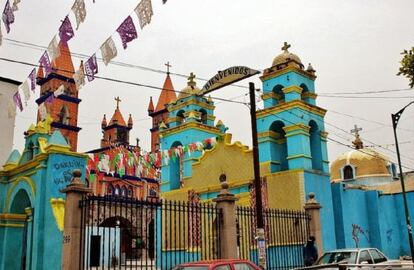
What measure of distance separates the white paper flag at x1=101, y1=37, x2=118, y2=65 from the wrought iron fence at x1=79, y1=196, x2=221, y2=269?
3630mm

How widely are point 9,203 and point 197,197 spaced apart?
11072 mm

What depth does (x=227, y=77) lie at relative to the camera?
13719mm

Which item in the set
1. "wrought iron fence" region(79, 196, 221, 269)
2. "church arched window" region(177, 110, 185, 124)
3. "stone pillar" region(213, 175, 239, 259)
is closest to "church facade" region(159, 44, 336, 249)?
"church arched window" region(177, 110, 185, 124)

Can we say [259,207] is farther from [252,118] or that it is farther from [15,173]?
[15,173]

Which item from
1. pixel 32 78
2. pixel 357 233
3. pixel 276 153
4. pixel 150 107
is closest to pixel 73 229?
pixel 32 78

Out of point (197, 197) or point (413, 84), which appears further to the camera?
point (197, 197)

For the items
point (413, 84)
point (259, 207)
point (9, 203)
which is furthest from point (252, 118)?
point (9, 203)

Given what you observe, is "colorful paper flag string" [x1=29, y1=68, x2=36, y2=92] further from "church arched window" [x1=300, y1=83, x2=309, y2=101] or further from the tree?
"church arched window" [x1=300, y1=83, x2=309, y2=101]

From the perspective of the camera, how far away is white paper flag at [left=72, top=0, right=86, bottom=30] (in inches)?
407

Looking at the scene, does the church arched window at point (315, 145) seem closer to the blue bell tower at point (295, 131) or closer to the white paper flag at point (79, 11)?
the blue bell tower at point (295, 131)

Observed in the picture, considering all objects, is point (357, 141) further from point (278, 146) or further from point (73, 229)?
point (73, 229)

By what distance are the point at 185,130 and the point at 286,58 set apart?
25.5 ft

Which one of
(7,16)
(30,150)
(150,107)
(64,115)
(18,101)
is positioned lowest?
(30,150)

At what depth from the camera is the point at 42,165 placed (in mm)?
15898
